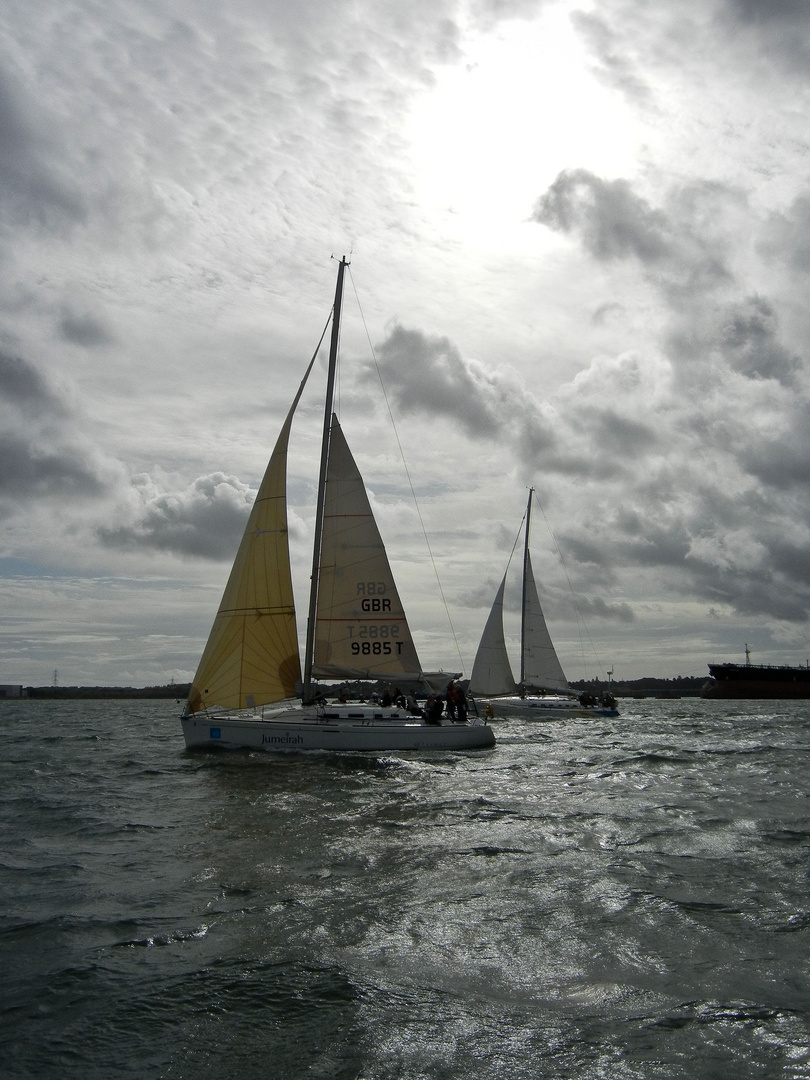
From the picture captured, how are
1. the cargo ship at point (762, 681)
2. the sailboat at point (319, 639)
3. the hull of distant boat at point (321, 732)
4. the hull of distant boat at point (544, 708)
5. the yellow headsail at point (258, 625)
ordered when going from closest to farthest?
the hull of distant boat at point (321, 732) → the sailboat at point (319, 639) → the yellow headsail at point (258, 625) → the hull of distant boat at point (544, 708) → the cargo ship at point (762, 681)

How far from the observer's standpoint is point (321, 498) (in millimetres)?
24047

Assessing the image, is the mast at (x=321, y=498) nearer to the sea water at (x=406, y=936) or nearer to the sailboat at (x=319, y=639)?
the sailboat at (x=319, y=639)

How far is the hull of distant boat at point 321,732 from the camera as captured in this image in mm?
21578

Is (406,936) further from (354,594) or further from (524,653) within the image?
(524,653)

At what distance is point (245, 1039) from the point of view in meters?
5.44

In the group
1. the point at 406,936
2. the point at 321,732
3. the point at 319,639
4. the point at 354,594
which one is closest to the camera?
the point at 406,936

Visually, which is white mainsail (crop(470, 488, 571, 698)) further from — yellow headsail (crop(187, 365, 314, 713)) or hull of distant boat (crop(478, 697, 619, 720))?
yellow headsail (crop(187, 365, 314, 713))

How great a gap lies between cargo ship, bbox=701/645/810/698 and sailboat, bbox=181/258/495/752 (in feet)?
235

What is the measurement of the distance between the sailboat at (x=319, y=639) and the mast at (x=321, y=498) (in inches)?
1.1

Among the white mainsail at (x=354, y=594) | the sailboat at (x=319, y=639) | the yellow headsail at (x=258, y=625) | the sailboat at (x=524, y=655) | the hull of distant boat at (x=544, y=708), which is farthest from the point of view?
the sailboat at (x=524, y=655)

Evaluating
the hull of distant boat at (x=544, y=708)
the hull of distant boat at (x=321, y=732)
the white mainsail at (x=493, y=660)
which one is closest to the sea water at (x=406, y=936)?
the hull of distant boat at (x=321, y=732)

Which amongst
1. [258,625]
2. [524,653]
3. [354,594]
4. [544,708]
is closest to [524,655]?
[524,653]

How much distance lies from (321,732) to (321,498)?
645 cm

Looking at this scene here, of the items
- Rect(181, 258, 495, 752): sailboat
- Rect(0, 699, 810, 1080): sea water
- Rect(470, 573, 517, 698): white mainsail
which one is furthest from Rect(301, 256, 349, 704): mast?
Rect(470, 573, 517, 698): white mainsail
